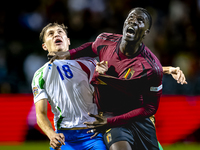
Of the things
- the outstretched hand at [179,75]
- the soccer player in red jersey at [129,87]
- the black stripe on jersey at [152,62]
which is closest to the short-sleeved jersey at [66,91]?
the soccer player in red jersey at [129,87]

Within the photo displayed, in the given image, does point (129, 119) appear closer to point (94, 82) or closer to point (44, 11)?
point (94, 82)

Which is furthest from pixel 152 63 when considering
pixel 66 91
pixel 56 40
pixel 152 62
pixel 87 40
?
pixel 87 40

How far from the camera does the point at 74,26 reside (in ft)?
27.2

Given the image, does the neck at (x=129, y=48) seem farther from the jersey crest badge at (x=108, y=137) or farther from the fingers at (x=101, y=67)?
the jersey crest badge at (x=108, y=137)

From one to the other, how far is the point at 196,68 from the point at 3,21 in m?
4.84

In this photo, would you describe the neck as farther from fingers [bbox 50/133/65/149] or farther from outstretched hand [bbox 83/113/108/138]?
fingers [bbox 50/133/65/149]

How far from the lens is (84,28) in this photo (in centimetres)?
827

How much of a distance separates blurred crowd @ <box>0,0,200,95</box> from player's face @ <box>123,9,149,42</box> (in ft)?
15.1

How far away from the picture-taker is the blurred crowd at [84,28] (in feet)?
26.0

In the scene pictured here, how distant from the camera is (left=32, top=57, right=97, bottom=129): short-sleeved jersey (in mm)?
3883

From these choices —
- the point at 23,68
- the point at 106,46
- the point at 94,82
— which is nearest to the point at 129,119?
the point at 94,82

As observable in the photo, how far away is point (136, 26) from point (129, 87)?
0.59 meters

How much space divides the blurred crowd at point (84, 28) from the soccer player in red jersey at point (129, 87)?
4.51 metres

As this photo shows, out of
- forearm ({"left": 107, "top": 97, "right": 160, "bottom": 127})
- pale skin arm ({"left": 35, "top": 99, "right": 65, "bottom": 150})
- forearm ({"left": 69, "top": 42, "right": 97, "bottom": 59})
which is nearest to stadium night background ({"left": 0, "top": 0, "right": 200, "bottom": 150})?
pale skin arm ({"left": 35, "top": 99, "right": 65, "bottom": 150})
